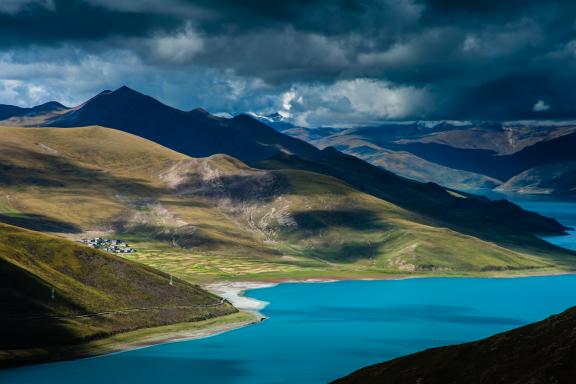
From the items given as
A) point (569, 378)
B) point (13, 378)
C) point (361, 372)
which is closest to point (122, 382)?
point (13, 378)

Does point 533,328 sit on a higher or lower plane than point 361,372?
higher

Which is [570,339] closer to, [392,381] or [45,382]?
[392,381]

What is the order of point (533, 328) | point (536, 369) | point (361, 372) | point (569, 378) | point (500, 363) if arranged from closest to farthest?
point (569, 378) → point (536, 369) → point (500, 363) → point (533, 328) → point (361, 372)

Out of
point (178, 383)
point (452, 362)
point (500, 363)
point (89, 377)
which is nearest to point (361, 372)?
point (452, 362)

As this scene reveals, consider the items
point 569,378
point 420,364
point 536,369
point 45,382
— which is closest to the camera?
point 569,378

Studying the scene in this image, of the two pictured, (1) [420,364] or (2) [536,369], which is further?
(1) [420,364]

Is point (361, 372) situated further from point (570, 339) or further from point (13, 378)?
point (13, 378)
